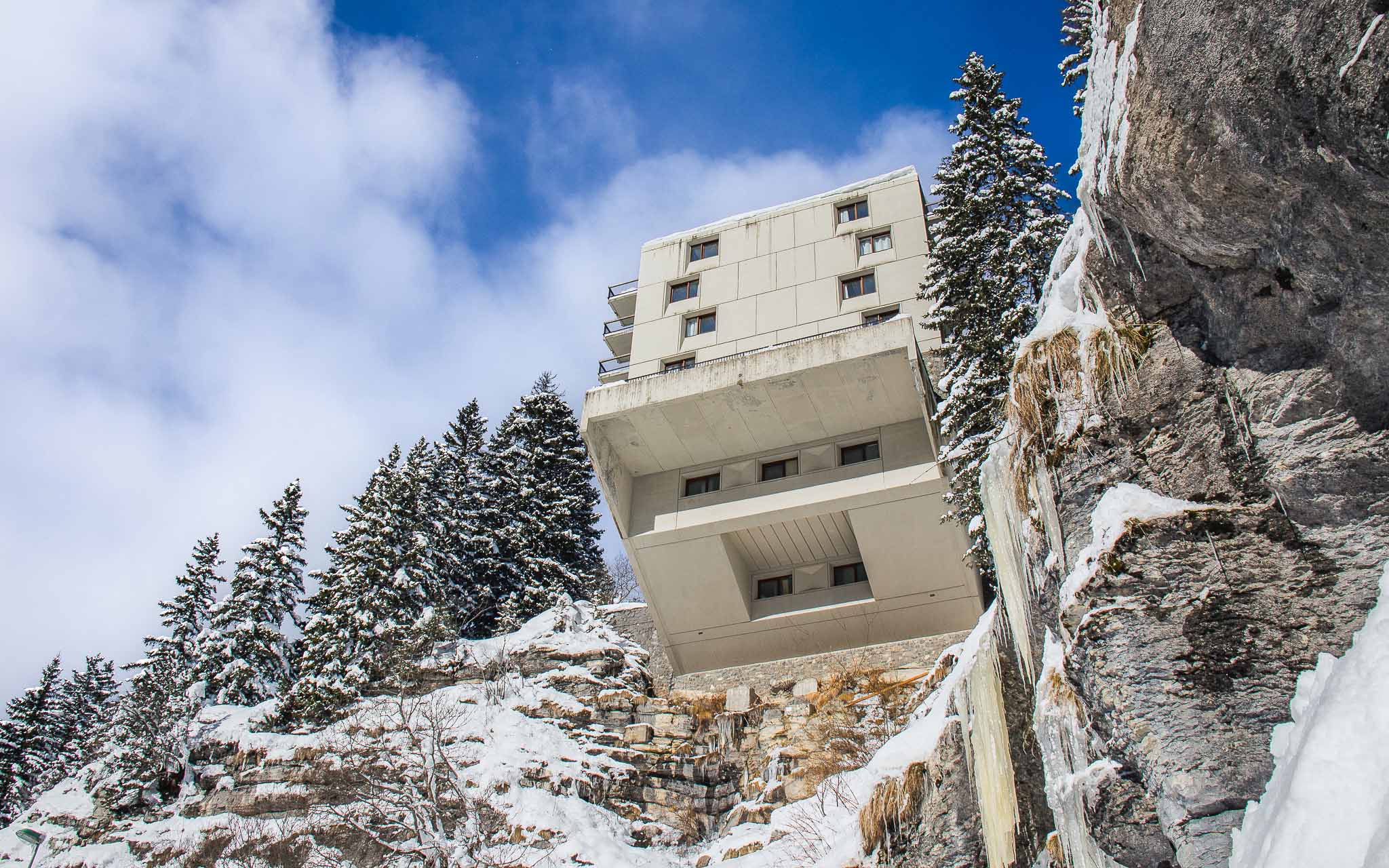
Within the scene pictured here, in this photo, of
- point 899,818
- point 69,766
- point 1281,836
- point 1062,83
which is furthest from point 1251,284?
point 69,766

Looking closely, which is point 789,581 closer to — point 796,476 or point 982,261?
point 796,476

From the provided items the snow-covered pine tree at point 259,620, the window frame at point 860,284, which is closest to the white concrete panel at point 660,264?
the window frame at point 860,284

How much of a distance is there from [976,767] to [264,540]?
26893 mm

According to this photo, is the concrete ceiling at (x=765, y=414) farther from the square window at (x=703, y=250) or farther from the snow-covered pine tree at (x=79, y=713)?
the snow-covered pine tree at (x=79, y=713)

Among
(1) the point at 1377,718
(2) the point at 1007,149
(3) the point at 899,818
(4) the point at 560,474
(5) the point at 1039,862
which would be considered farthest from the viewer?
(4) the point at 560,474

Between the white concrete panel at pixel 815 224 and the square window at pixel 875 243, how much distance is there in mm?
936

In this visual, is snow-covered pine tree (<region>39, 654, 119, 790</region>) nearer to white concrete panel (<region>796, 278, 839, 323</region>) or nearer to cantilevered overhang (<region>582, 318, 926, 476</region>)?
cantilevered overhang (<region>582, 318, 926, 476</region>)

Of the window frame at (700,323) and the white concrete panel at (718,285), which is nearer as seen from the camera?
the window frame at (700,323)

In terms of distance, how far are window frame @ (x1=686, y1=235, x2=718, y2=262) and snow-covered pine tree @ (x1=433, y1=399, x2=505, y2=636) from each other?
10998 millimetres

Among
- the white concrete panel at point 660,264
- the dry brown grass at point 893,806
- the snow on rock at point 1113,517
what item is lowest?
the dry brown grass at point 893,806

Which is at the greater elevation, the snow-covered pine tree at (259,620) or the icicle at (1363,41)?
the snow-covered pine tree at (259,620)

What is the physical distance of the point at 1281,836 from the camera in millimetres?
3744

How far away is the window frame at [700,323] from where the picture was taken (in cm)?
2488

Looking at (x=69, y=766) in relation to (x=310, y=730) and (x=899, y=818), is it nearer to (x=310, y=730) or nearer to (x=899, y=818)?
(x=310, y=730)
